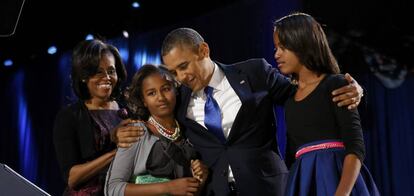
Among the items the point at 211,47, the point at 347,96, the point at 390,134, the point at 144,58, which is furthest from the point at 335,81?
the point at 144,58

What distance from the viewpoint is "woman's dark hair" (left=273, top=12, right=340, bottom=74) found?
1.75m

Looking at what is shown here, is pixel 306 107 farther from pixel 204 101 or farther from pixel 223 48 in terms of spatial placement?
pixel 223 48

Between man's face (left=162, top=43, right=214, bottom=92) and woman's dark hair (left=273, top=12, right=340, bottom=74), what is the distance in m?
0.31

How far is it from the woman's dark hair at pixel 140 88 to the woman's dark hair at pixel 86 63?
300mm

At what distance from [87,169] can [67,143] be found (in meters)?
0.15

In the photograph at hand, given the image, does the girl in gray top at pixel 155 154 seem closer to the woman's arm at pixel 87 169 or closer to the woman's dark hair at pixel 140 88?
the woman's dark hair at pixel 140 88

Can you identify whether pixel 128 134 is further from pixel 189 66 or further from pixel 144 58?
pixel 144 58

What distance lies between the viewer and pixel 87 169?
2102 mm

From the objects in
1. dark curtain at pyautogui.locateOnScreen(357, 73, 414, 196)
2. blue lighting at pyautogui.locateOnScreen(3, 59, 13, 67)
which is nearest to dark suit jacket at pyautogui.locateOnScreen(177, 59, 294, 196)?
dark curtain at pyautogui.locateOnScreen(357, 73, 414, 196)

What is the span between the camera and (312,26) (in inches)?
69.9

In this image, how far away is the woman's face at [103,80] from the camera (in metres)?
2.24

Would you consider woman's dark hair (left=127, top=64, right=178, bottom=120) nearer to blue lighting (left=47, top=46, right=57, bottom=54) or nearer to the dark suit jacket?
the dark suit jacket

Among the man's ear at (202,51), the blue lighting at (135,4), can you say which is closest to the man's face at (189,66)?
the man's ear at (202,51)

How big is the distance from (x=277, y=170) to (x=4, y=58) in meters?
5.61
